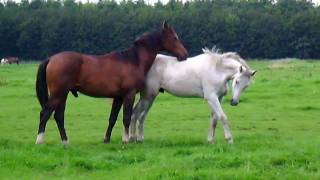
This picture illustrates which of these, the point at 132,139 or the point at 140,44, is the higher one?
the point at 140,44

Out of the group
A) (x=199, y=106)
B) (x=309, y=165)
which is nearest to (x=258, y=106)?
(x=199, y=106)

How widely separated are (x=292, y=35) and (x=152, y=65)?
75702mm

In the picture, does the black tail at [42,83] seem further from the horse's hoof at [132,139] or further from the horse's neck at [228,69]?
the horse's neck at [228,69]

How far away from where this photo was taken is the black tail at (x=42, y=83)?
13.1 m

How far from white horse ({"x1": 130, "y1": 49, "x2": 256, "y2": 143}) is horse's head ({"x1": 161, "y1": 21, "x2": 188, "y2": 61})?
193mm

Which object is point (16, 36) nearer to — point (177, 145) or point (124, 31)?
point (124, 31)

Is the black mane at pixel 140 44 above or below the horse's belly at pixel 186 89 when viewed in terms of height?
above

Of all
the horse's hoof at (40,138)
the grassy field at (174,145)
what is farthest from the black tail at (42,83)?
the grassy field at (174,145)

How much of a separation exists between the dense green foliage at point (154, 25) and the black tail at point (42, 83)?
70.8m

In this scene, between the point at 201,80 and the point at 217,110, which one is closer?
the point at 217,110

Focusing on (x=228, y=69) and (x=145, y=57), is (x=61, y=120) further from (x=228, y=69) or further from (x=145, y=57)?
(x=228, y=69)

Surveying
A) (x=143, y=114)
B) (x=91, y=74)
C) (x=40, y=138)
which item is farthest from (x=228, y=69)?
(x=40, y=138)

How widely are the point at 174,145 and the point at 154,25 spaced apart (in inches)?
3190

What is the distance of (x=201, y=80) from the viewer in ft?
45.1
